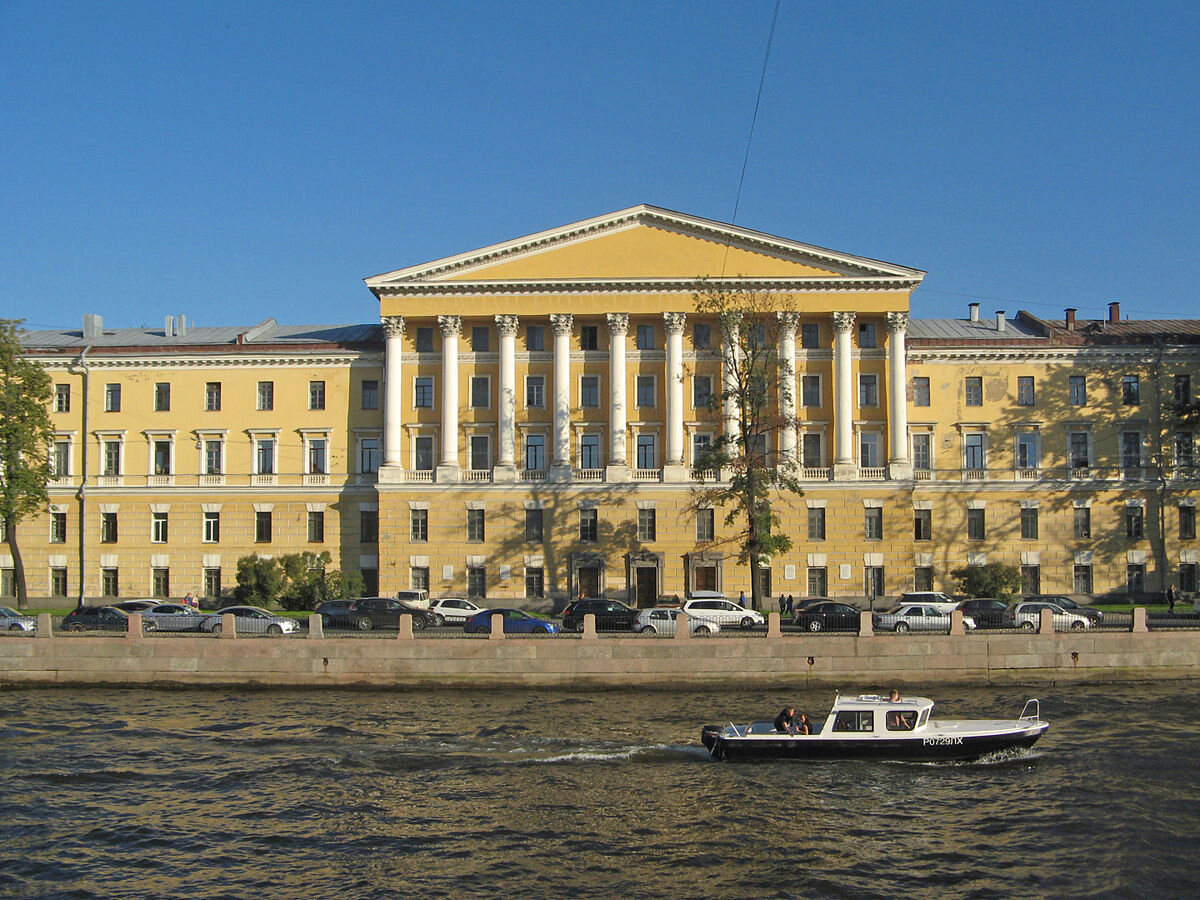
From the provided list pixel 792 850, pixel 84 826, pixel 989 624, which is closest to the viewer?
pixel 792 850

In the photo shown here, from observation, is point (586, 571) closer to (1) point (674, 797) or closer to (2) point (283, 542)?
(2) point (283, 542)

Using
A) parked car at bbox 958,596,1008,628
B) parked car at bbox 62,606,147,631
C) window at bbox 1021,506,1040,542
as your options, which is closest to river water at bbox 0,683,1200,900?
parked car at bbox 958,596,1008,628

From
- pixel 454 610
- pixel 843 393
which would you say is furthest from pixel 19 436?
pixel 843 393

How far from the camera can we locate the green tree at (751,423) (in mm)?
49406

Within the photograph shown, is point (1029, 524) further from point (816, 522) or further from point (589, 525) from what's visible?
point (589, 525)

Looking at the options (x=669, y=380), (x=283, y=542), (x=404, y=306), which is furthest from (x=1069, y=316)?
(x=283, y=542)

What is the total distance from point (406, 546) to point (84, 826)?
34.0 metres

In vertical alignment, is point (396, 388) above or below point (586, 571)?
above

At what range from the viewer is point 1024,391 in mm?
59219

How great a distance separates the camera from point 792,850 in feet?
70.0

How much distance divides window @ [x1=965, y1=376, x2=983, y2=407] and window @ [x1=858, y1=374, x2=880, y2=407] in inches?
218

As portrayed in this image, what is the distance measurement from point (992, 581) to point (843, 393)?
11.7m

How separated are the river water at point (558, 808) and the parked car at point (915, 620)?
562 centimetres

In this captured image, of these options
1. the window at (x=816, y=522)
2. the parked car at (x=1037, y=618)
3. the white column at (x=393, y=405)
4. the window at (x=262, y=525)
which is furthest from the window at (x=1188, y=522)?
the window at (x=262, y=525)
